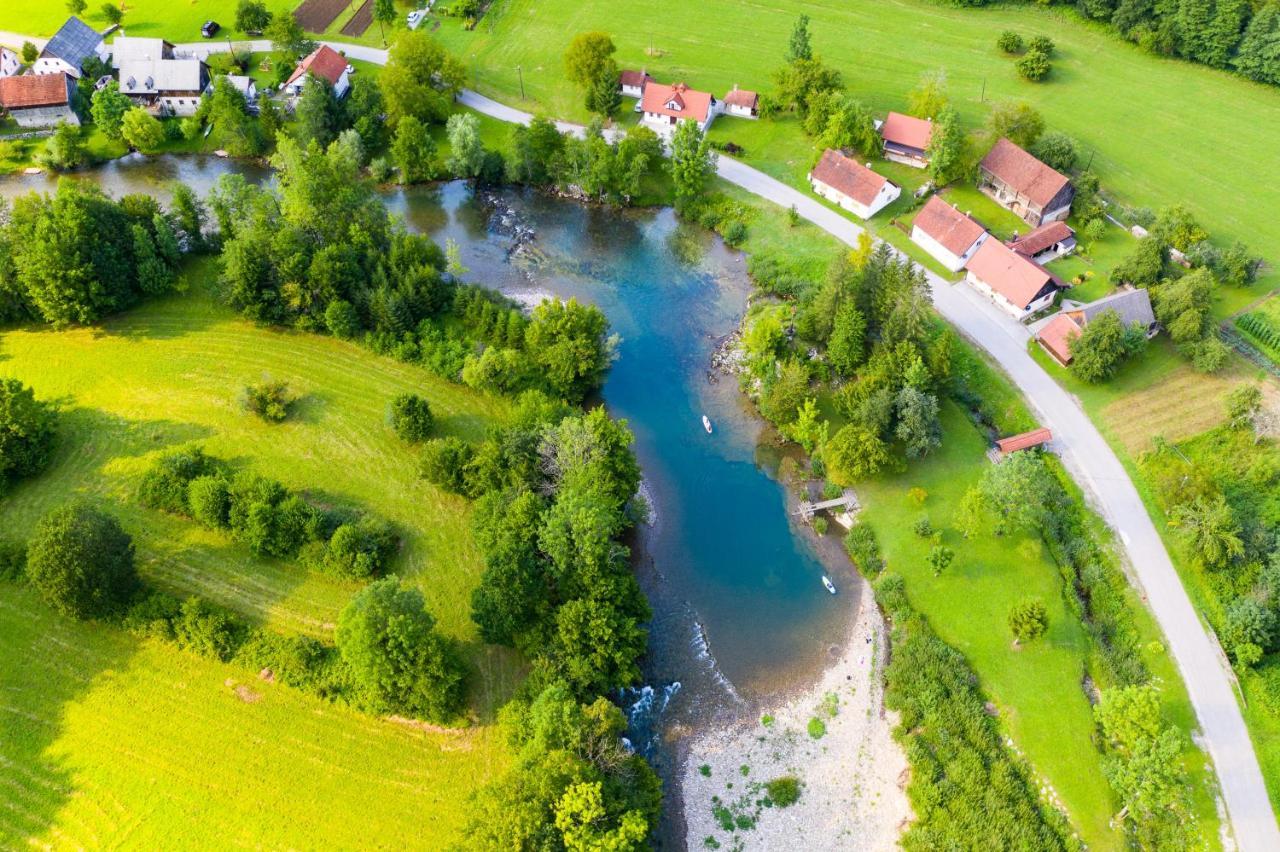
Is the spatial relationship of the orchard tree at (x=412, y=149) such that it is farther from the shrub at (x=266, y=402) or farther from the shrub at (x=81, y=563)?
the shrub at (x=81, y=563)

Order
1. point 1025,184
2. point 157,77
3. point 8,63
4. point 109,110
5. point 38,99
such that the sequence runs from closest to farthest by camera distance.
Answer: point 1025,184
point 109,110
point 38,99
point 157,77
point 8,63

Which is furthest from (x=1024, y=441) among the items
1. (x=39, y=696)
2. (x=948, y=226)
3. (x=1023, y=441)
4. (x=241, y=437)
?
(x=39, y=696)

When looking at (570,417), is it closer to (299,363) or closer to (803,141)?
(299,363)

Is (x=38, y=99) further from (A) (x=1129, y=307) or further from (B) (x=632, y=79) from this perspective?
(A) (x=1129, y=307)

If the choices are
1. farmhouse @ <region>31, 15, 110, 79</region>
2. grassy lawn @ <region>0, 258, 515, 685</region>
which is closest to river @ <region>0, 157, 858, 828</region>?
grassy lawn @ <region>0, 258, 515, 685</region>

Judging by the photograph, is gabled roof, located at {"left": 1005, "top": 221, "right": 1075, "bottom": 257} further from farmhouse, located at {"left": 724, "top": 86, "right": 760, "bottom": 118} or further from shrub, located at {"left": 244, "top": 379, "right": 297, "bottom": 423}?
shrub, located at {"left": 244, "top": 379, "right": 297, "bottom": 423}

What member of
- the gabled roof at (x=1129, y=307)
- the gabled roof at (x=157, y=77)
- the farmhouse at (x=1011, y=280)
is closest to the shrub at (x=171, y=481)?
the gabled roof at (x=157, y=77)

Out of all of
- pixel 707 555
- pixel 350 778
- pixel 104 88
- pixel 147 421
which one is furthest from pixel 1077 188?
pixel 104 88
